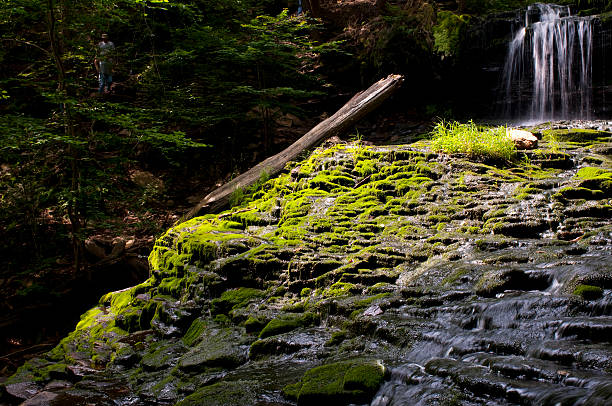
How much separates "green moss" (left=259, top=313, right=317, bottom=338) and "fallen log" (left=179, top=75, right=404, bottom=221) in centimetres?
458

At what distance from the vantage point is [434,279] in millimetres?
3936

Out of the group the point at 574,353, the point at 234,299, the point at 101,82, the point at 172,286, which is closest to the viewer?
the point at 574,353

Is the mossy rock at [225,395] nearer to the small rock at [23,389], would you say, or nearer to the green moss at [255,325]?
the green moss at [255,325]

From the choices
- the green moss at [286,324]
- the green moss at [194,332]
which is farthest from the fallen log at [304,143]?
the green moss at [286,324]

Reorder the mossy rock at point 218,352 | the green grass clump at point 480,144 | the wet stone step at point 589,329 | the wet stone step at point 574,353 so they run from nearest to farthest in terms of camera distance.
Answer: the wet stone step at point 574,353
the wet stone step at point 589,329
the mossy rock at point 218,352
the green grass clump at point 480,144

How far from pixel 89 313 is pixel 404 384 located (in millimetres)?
5543

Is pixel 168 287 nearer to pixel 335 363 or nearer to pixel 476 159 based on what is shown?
pixel 335 363

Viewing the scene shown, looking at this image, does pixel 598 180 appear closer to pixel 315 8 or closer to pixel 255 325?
pixel 255 325

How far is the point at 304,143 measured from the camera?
9.27 m

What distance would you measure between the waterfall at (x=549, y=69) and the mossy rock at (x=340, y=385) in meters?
9.91

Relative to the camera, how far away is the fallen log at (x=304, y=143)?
8.36 m

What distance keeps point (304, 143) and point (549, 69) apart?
6320 mm

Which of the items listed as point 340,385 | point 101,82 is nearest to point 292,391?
point 340,385

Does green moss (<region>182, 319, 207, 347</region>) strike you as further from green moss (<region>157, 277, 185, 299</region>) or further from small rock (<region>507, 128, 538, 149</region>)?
small rock (<region>507, 128, 538, 149</region>)
